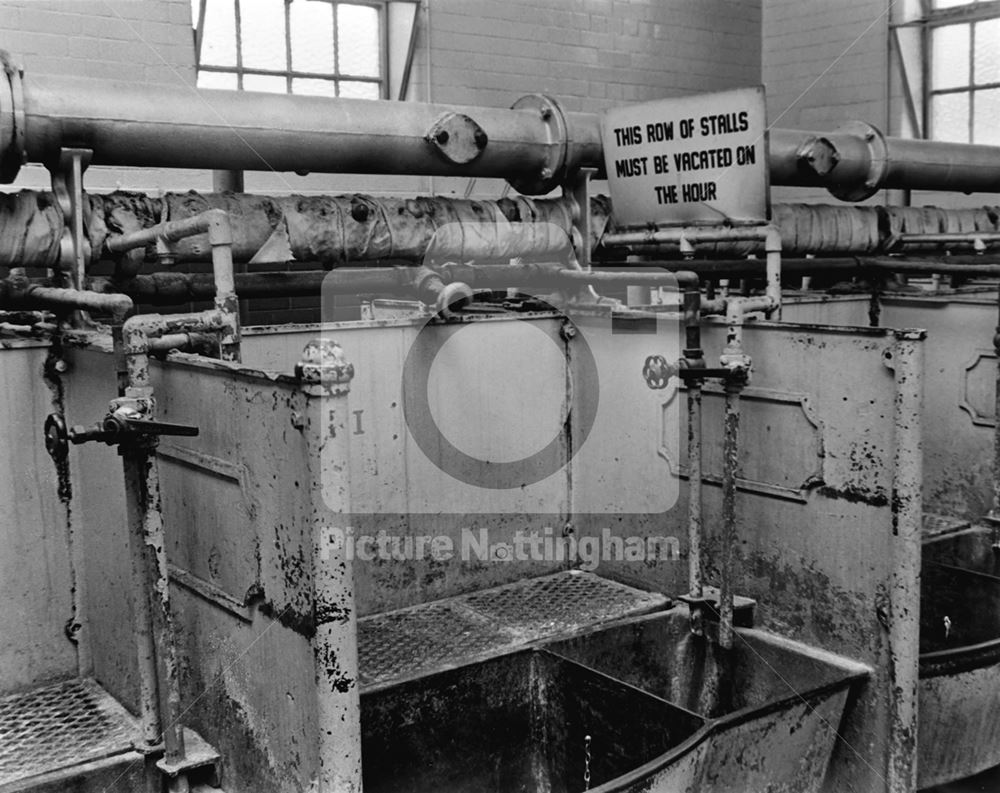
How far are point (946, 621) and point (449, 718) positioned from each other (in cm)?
183

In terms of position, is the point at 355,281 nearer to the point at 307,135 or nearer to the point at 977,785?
the point at 307,135

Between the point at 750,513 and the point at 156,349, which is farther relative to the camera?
the point at 750,513

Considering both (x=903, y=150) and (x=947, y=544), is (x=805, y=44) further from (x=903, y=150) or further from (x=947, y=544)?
(x=947, y=544)

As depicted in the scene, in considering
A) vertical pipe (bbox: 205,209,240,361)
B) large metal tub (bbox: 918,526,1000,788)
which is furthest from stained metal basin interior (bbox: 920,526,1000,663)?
vertical pipe (bbox: 205,209,240,361)

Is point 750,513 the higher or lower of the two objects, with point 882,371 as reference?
lower

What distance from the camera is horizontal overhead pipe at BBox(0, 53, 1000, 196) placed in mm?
2473

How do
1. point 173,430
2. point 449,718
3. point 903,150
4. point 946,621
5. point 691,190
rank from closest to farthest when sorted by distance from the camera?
point 173,430 → point 449,718 → point 691,190 → point 946,621 → point 903,150

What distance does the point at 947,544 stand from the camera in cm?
382

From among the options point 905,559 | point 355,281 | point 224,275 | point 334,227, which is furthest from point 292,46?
point 905,559

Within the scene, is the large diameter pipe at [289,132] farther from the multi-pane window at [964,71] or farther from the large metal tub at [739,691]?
the multi-pane window at [964,71]

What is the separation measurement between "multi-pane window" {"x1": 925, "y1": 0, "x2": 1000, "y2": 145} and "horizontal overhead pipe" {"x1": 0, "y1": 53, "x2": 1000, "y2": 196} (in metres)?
4.08

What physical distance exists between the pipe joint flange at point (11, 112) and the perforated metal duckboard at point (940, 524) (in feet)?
10.1

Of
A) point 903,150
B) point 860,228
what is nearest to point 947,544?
point 860,228

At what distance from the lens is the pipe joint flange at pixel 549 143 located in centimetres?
321
